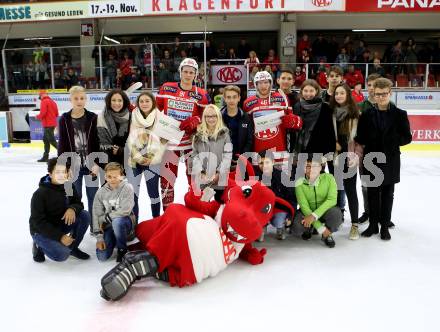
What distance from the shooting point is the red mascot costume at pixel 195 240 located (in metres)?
2.43

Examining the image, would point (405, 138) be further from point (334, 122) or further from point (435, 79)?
point (435, 79)

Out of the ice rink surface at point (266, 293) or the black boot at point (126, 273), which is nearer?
the ice rink surface at point (266, 293)

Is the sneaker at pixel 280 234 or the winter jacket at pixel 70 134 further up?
the winter jacket at pixel 70 134

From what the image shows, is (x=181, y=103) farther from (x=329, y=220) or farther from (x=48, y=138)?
(x=48, y=138)

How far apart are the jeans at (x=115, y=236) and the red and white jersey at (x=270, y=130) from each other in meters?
1.19

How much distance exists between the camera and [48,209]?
2.87 m

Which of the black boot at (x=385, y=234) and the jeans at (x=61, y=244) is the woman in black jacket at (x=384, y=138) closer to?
the black boot at (x=385, y=234)

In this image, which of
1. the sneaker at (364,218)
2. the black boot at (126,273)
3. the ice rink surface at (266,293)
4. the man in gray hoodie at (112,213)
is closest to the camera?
the ice rink surface at (266,293)

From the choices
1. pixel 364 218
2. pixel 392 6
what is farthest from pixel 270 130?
pixel 392 6

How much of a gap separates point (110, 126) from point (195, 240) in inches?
50.8

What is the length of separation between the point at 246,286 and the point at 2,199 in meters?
3.44

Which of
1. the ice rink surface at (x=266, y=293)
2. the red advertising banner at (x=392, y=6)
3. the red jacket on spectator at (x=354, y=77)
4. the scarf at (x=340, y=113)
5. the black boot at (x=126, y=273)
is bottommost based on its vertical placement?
the ice rink surface at (x=266, y=293)

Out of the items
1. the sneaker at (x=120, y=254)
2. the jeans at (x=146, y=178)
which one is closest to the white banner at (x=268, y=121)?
the jeans at (x=146, y=178)

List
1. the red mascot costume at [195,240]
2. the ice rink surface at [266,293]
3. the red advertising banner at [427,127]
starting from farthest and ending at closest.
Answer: the red advertising banner at [427,127] < the red mascot costume at [195,240] < the ice rink surface at [266,293]
